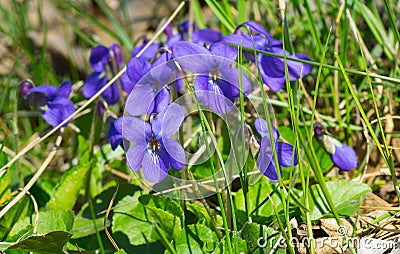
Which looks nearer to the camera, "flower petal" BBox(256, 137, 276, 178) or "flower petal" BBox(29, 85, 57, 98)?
"flower petal" BBox(256, 137, 276, 178)

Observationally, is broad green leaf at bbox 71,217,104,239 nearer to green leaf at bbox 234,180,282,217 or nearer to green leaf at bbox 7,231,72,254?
green leaf at bbox 7,231,72,254

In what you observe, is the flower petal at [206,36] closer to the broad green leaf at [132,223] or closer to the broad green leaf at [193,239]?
the broad green leaf at [132,223]

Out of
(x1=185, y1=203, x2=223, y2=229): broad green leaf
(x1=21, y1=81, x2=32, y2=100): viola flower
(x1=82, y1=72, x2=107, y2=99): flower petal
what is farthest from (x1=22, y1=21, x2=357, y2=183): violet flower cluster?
(x1=21, y1=81, x2=32, y2=100): viola flower

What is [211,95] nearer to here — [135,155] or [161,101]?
[161,101]

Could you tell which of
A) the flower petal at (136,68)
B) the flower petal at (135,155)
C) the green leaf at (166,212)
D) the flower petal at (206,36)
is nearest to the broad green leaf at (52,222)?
the green leaf at (166,212)

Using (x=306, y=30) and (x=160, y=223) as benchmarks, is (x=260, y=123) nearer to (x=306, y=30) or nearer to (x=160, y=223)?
(x=160, y=223)

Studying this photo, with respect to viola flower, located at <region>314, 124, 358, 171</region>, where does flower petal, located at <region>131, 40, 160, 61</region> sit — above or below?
above
